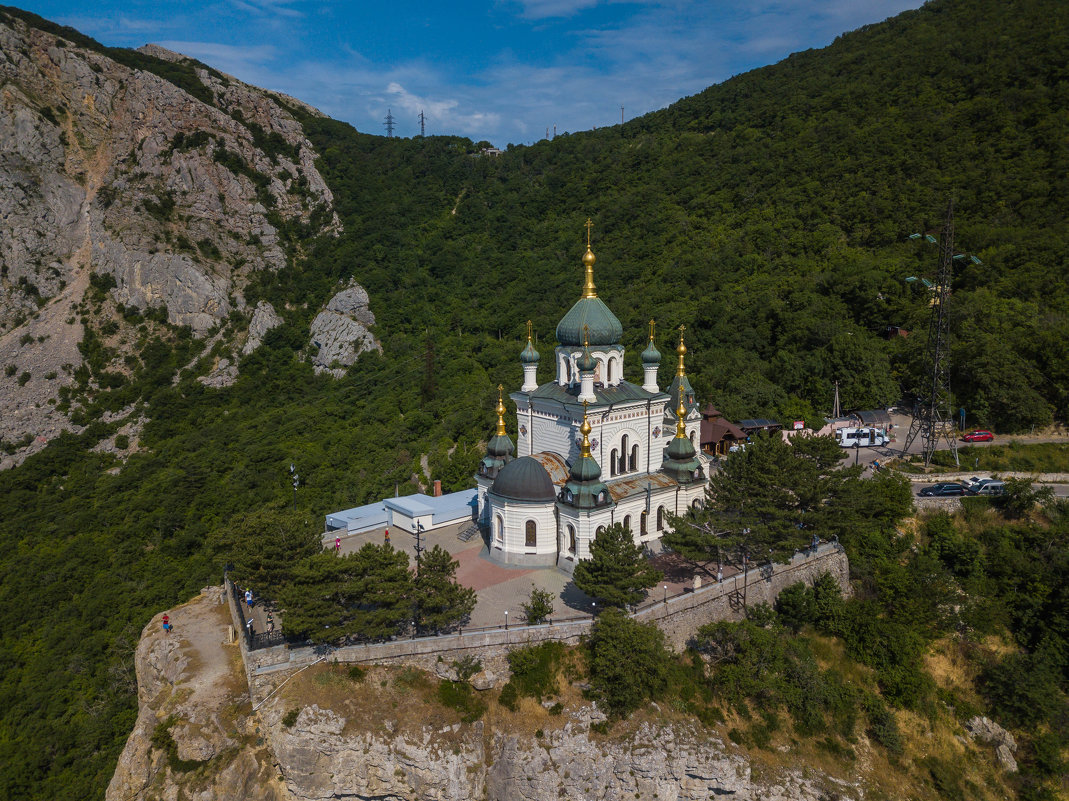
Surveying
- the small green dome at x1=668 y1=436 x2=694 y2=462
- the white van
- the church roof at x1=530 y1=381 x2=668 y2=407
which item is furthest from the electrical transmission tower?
the church roof at x1=530 y1=381 x2=668 y2=407

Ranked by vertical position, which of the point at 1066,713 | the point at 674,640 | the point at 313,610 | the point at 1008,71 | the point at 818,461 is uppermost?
the point at 1008,71

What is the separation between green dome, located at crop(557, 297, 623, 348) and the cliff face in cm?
1441

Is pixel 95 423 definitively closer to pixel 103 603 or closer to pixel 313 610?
pixel 103 603

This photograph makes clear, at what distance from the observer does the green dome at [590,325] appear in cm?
2783

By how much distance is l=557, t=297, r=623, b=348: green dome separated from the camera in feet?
91.3

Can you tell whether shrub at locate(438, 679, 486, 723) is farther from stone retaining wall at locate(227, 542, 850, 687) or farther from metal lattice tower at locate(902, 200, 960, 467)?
metal lattice tower at locate(902, 200, 960, 467)

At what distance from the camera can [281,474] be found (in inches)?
1855

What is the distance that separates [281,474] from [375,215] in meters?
45.7

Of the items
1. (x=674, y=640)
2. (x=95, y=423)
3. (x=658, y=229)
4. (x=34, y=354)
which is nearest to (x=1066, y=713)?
(x=674, y=640)

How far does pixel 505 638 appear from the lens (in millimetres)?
20391

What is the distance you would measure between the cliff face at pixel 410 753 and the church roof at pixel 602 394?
11.8 m

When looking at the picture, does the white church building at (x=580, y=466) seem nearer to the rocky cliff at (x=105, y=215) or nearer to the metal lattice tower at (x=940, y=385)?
the metal lattice tower at (x=940, y=385)

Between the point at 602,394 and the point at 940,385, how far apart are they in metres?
17.2

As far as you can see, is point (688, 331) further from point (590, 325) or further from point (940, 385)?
point (590, 325)
